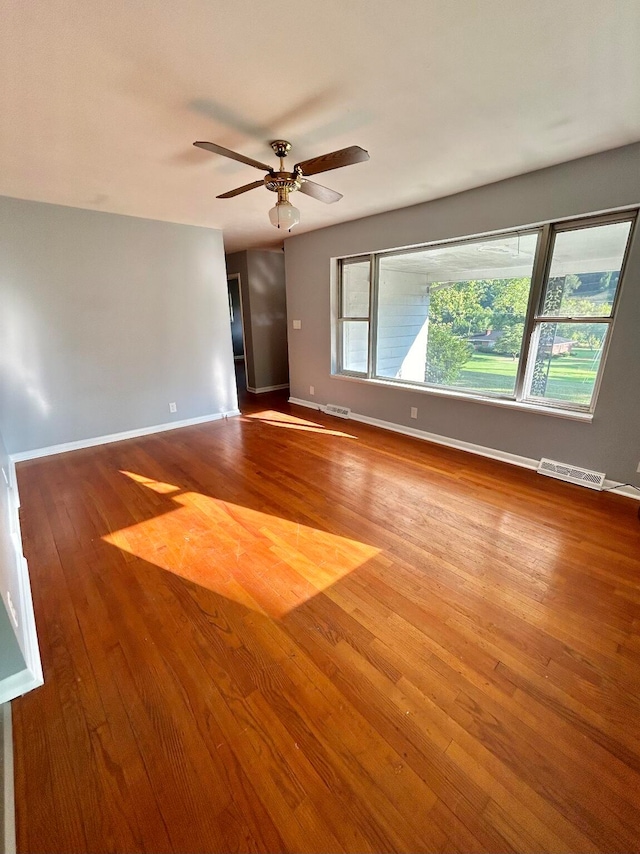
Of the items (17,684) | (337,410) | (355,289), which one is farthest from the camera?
(337,410)

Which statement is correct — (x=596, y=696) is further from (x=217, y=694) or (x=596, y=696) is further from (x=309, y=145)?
(x=309, y=145)

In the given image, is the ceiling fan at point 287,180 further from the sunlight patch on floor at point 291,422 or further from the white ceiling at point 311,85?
the sunlight patch on floor at point 291,422

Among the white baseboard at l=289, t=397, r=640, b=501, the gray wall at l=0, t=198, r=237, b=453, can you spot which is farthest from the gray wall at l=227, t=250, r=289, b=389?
the white baseboard at l=289, t=397, r=640, b=501

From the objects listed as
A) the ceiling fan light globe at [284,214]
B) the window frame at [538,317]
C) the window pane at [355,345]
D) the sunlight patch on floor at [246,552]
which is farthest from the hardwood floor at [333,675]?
the window pane at [355,345]

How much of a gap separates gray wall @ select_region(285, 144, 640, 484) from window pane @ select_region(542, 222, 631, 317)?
131 mm

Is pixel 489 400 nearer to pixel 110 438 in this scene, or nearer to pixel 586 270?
pixel 586 270

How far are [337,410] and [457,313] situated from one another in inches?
79.9

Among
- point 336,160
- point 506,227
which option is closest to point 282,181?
point 336,160

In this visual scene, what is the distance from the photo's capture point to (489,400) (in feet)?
11.2

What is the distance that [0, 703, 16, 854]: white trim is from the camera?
0.96 m

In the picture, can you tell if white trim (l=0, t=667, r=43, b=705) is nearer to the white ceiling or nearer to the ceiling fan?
the white ceiling

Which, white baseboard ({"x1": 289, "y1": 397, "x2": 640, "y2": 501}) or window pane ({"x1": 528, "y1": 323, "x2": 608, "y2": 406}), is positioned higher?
window pane ({"x1": 528, "y1": 323, "x2": 608, "y2": 406})

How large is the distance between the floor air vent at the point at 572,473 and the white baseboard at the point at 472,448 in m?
0.06

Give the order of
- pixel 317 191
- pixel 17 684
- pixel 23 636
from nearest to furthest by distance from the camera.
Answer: pixel 17 684
pixel 23 636
pixel 317 191
